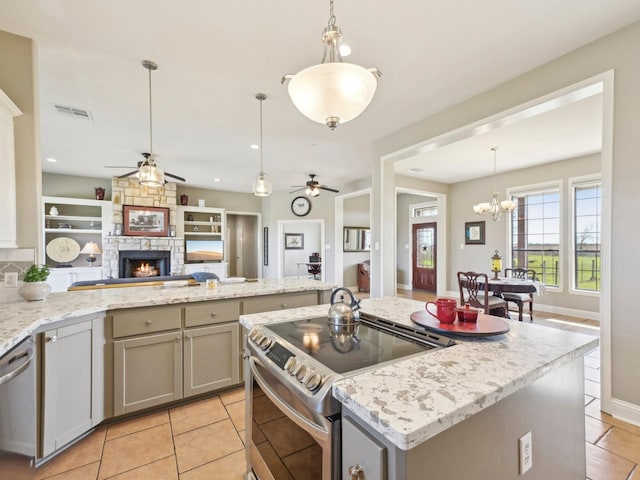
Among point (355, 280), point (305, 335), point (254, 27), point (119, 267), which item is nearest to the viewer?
point (305, 335)

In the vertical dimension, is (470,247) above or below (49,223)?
below

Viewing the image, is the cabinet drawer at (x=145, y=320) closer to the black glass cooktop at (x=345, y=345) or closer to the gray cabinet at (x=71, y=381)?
the gray cabinet at (x=71, y=381)

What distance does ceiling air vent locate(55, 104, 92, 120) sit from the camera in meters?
3.27

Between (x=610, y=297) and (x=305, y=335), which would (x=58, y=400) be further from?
(x=610, y=297)

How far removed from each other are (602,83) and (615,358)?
199 centimetres

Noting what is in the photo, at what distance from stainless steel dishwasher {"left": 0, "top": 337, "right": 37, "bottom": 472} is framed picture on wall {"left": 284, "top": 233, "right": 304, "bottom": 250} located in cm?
796

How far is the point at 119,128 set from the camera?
386cm

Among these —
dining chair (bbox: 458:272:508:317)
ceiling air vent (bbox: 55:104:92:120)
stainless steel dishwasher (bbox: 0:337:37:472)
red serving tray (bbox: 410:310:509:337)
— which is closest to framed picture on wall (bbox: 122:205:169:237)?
ceiling air vent (bbox: 55:104:92:120)

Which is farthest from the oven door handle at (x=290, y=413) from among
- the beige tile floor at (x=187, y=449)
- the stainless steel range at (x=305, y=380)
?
the beige tile floor at (x=187, y=449)

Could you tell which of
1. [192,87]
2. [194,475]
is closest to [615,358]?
[194,475]

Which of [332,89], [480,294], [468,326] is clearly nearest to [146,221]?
[332,89]

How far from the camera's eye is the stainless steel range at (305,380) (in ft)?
2.87

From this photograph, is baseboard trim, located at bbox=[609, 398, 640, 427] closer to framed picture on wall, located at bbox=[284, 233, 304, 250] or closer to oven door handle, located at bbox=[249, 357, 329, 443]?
oven door handle, located at bbox=[249, 357, 329, 443]

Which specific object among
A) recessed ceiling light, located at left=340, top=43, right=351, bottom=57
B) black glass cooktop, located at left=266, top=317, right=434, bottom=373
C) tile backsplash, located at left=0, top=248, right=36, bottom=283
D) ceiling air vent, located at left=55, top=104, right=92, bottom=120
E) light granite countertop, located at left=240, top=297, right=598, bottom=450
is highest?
recessed ceiling light, located at left=340, top=43, right=351, bottom=57
